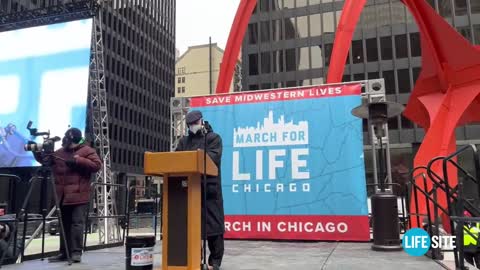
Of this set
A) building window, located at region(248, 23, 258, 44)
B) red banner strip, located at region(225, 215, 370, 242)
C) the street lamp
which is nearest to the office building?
building window, located at region(248, 23, 258, 44)

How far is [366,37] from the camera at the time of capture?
4362 centimetres

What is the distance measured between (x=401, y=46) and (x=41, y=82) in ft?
105

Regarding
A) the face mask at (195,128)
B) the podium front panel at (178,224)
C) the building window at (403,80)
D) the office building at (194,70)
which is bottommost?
the podium front panel at (178,224)

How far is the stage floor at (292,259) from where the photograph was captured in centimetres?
607

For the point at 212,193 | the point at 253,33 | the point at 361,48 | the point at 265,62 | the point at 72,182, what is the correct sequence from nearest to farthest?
the point at 212,193, the point at 72,182, the point at 361,48, the point at 265,62, the point at 253,33

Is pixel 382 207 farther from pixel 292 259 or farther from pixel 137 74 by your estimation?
pixel 137 74

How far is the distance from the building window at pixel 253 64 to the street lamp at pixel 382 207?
3965 cm

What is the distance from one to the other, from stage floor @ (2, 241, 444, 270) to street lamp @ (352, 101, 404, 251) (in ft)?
1.01

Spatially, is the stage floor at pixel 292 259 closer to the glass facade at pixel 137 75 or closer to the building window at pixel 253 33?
the building window at pixel 253 33

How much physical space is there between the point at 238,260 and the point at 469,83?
25.5 ft

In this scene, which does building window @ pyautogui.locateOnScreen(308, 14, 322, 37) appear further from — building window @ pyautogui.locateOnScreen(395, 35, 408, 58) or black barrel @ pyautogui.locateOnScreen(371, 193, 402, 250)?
black barrel @ pyautogui.locateOnScreen(371, 193, 402, 250)

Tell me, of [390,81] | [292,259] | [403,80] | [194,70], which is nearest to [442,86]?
[292,259]

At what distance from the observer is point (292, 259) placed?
6.84 m

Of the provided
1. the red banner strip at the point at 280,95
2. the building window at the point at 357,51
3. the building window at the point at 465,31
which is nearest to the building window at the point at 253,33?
the building window at the point at 357,51
